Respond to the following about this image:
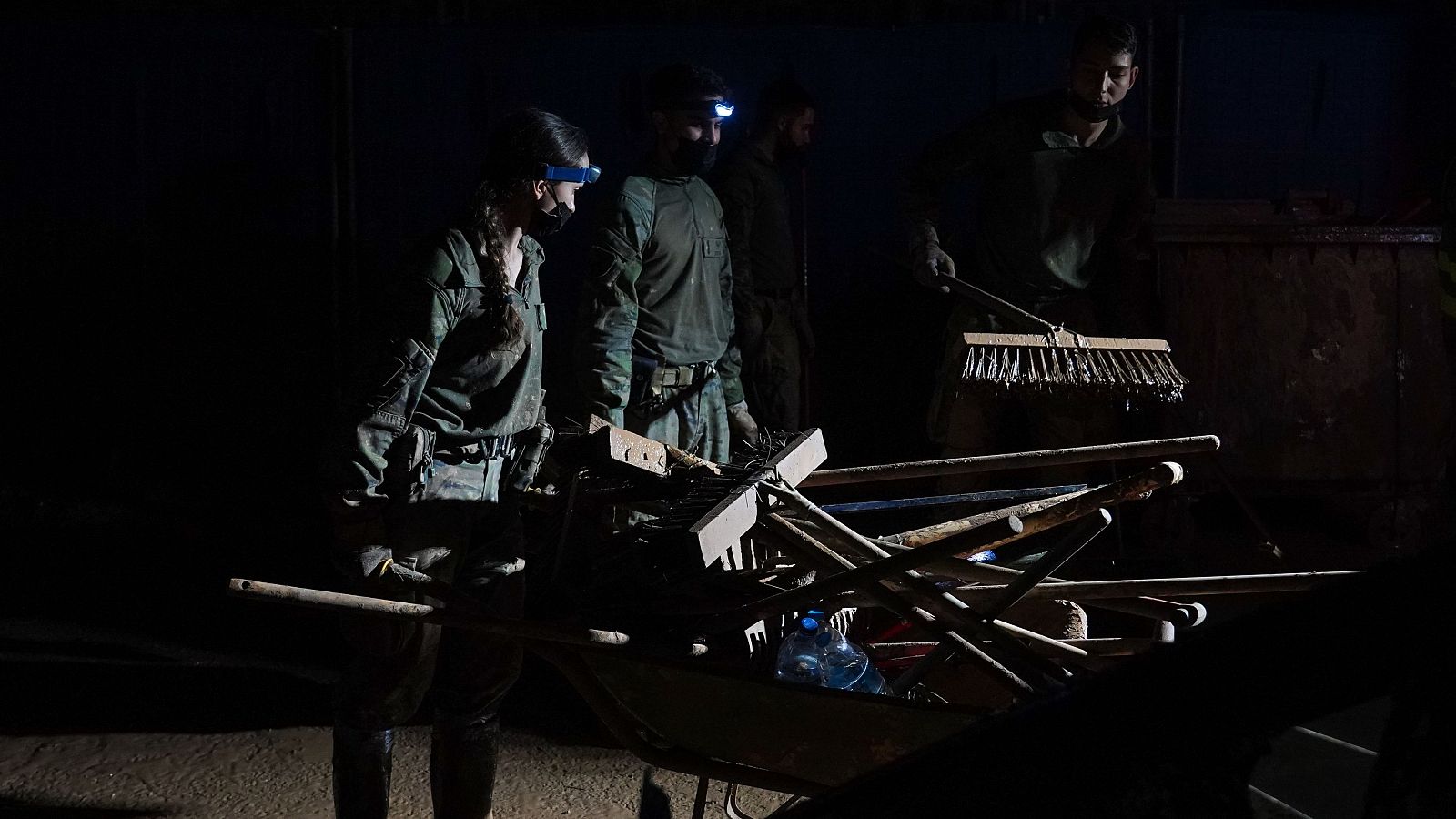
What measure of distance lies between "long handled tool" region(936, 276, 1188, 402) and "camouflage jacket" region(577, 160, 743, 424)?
1.02m

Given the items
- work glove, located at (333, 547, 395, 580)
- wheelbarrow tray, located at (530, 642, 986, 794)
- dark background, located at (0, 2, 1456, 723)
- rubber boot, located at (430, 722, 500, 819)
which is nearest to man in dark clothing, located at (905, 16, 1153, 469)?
dark background, located at (0, 2, 1456, 723)

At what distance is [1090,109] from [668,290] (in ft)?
6.33

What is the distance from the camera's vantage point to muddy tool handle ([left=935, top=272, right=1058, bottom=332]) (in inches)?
190

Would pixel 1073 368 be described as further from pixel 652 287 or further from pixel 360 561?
pixel 360 561

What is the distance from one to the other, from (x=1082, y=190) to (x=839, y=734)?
3.68m

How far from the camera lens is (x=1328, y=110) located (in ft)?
22.5

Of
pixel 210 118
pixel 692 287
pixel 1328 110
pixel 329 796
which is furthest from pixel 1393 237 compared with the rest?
pixel 210 118

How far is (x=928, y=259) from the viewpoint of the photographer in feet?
17.5

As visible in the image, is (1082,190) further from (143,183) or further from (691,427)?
(143,183)

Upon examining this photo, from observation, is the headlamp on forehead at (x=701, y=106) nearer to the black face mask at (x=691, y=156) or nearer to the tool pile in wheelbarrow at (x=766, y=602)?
the black face mask at (x=691, y=156)

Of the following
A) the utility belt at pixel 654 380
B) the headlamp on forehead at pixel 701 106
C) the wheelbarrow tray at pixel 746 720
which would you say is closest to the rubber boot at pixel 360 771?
the wheelbarrow tray at pixel 746 720

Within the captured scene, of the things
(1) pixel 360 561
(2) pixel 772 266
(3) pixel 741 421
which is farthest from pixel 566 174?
(2) pixel 772 266

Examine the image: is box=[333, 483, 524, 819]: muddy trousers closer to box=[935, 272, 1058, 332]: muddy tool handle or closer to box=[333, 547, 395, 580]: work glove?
box=[333, 547, 395, 580]: work glove

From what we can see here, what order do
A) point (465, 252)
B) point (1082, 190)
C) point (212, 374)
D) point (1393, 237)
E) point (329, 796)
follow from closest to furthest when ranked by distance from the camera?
point (465, 252)
point (329, 796)
point (1082, 190)
point (1393, 237)
point (212, 374)
